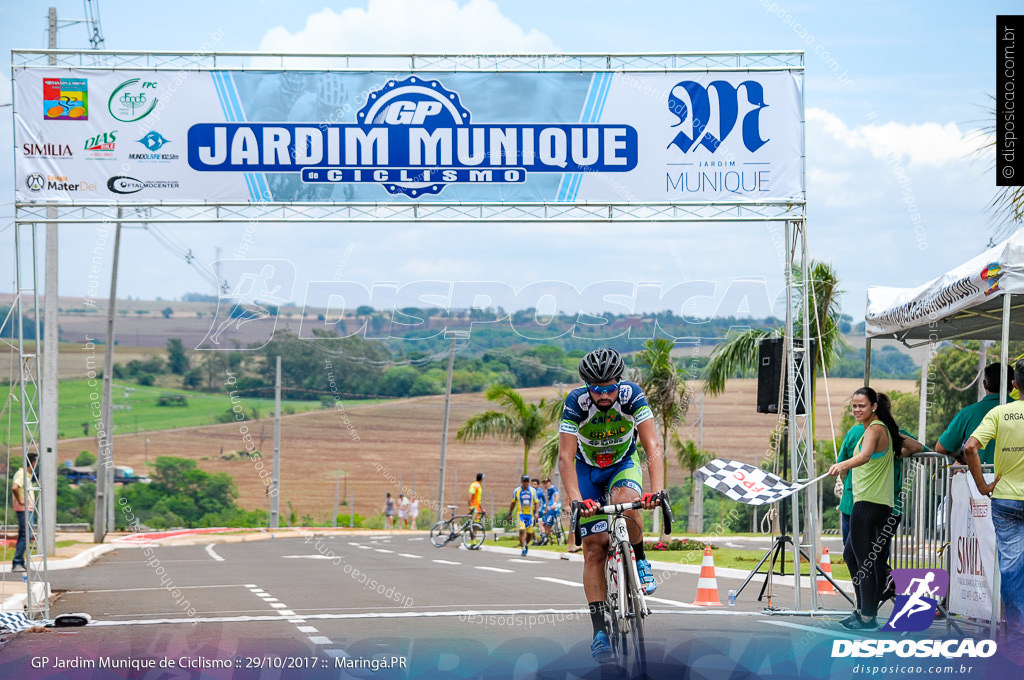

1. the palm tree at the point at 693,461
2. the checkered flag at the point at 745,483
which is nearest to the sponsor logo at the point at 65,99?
the checkered flag at the point at 745,483

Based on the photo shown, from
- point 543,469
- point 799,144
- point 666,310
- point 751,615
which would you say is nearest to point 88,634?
point 751,615

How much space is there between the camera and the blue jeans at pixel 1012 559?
8.52 metres

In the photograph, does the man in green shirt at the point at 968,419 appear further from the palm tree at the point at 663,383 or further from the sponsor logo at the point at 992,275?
the palm tree at the point at 663,383

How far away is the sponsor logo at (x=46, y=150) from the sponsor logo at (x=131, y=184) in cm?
50

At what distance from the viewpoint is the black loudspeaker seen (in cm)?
A: 1240

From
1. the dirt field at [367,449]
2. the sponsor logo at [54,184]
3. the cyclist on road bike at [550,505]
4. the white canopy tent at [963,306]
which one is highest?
the sponsor logo at [54,184]

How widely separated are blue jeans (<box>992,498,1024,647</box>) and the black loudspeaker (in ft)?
12.2

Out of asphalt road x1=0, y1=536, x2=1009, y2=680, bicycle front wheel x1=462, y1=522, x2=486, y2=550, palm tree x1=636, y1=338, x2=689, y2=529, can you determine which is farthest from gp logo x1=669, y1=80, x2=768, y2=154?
palm tree x1=636, y1=338, x2=689, y2=529

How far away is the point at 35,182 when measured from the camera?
38.2 ft

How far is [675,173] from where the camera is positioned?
478 inches

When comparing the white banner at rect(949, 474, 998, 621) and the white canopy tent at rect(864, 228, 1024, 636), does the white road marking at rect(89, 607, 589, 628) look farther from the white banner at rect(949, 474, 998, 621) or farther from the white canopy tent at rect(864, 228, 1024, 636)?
the white canopy tent at rect(864, 228, 1024, 636)

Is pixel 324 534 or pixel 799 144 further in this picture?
pixel 324 534

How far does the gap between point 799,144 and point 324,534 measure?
117 feet

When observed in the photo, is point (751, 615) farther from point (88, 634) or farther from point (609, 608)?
point (88, 634)
